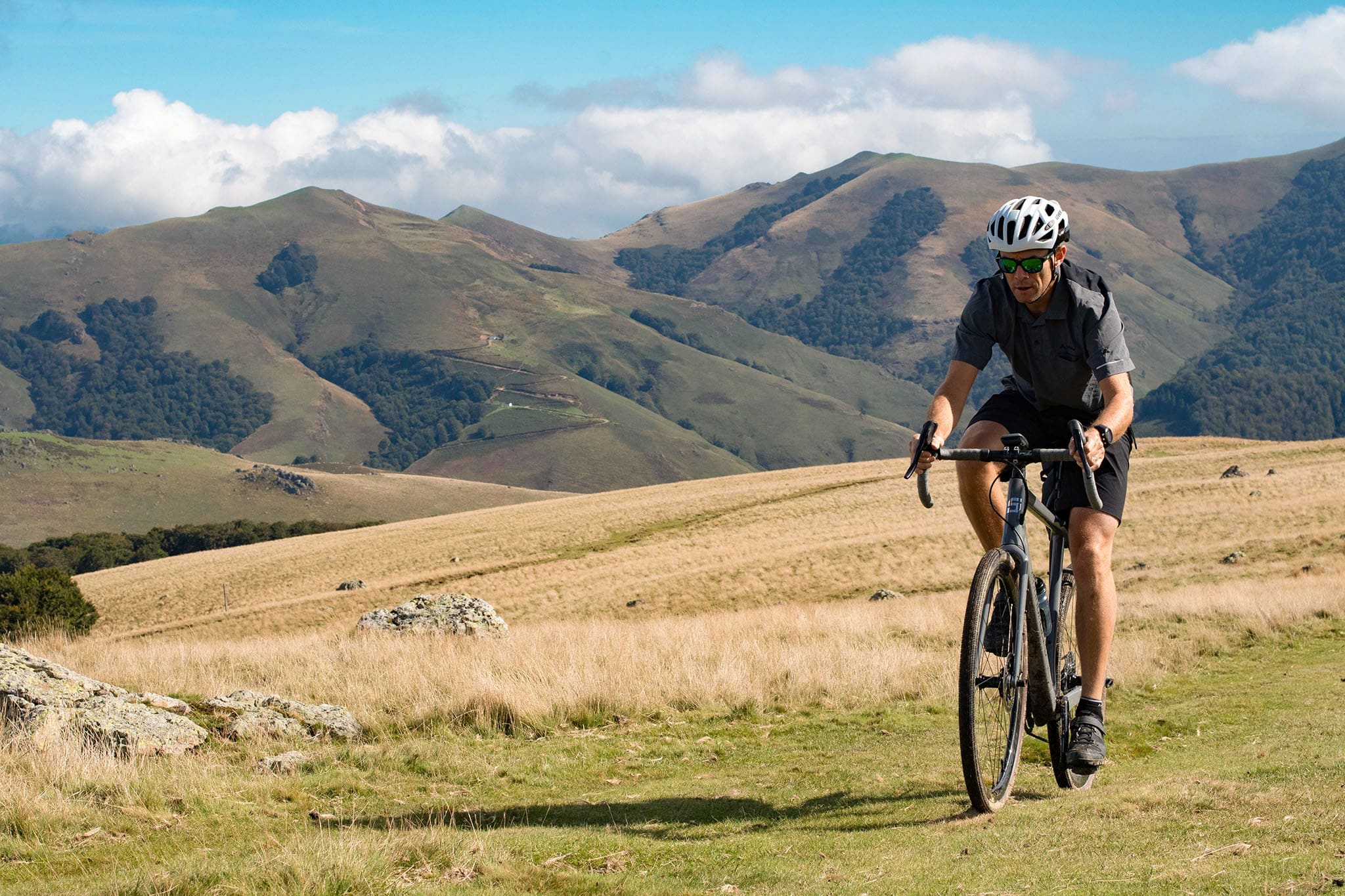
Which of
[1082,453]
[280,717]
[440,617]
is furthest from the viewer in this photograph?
[440,617]

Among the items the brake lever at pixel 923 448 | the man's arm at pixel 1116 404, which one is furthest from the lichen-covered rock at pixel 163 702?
the man's arm at pixel 1116 404

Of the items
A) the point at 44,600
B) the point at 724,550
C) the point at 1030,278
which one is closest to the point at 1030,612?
the point at 1030,278

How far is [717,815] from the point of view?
6336 mm

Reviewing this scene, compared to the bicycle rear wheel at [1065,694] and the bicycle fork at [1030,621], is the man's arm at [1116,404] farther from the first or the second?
the bicycle rear wheel at [1065,694]

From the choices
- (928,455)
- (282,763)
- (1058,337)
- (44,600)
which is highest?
(1058,337)

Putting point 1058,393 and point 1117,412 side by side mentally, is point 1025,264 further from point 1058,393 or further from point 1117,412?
point 1117,412

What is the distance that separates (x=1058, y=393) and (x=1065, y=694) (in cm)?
171

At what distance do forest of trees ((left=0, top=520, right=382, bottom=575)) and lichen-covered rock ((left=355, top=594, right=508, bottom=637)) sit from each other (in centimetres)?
7039

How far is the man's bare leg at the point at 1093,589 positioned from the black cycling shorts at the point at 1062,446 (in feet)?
0.27

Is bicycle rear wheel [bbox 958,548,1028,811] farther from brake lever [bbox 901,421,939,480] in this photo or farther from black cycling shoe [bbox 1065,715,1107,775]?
brake lever [bbox 901,421,939,480]

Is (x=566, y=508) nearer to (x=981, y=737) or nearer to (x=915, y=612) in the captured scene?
(x=915, y=612)

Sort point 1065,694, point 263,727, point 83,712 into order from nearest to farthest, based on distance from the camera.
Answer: point 1065,694, point 83,712, point 263,727

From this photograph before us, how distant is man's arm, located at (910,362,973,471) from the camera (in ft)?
20.2

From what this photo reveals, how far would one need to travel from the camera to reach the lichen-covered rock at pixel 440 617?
17.2 meters
